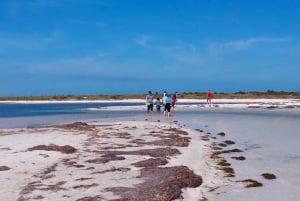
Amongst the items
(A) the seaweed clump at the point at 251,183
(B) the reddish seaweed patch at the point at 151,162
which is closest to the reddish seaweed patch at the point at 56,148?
(B) the reddish seaweed patch at the point at 151,162

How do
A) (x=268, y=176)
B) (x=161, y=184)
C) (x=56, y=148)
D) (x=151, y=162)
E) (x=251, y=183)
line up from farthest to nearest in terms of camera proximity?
(x=56, y=148) → (x=151, y=162) → (x=268, y=176) → (x=251, y=183) → (x=161, y=184)

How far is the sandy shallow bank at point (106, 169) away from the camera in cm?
1045

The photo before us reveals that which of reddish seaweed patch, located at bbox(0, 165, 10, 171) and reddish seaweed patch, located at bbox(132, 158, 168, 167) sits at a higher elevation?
reddish seaweed patch, located at bbox(0, 165, 10, 171)

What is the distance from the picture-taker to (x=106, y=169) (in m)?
13.2

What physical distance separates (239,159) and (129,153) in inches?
151

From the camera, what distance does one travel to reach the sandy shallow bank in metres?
10.5

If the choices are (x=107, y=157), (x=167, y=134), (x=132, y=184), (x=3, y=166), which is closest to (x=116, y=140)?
(x=167, y=134)

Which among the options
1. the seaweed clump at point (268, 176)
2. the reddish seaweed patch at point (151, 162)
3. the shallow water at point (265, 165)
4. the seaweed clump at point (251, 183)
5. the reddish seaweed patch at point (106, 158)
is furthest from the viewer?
the reddish seaweed patch at point (106, 158)

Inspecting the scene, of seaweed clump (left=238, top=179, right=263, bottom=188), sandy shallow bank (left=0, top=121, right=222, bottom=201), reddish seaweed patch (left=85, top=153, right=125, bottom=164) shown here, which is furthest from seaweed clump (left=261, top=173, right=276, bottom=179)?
reddish seaweed patch (left=85, top=153, right=125, bottom=164)

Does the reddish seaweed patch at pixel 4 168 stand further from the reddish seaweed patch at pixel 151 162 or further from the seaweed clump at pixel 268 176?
the seaweed clump at pixel 268 176

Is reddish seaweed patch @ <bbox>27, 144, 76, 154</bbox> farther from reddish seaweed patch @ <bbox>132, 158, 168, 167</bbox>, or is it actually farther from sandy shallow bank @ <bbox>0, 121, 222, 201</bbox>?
reddish seaweed patch @ <bbox>132, 158, 168, 167</bbox>

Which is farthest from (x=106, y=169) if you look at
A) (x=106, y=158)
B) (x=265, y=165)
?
(x=265, y=165)

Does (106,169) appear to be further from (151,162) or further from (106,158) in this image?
(106,158)

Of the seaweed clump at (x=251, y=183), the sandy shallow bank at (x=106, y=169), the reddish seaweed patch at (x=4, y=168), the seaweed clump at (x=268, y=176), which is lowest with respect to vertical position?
the seaweed clump at (x=251, y=183)
